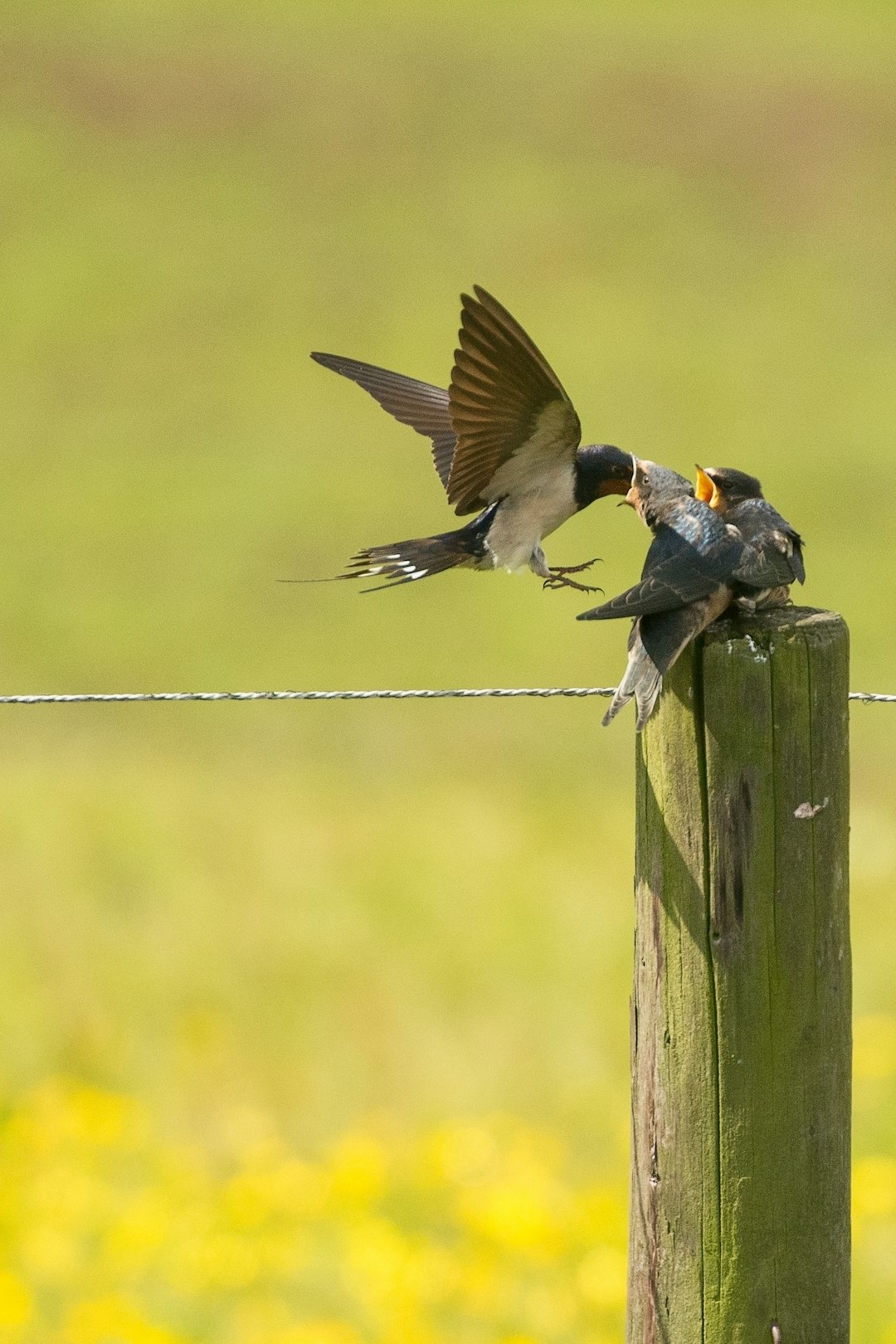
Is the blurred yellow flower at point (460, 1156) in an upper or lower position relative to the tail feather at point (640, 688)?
lower

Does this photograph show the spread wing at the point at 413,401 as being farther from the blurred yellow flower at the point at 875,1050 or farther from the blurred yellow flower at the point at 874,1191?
the blurred yellow flower at the point at 875,1050

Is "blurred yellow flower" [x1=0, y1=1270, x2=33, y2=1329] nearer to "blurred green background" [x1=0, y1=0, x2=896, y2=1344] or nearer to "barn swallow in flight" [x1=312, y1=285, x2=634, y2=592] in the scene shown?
"blurred green background" [x1=0, y1=0, x2=896, y2=1344]

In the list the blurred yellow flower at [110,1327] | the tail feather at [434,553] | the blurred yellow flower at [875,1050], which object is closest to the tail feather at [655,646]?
the tail feather at [434,553]

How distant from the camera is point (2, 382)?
77.3ft

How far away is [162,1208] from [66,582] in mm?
12891

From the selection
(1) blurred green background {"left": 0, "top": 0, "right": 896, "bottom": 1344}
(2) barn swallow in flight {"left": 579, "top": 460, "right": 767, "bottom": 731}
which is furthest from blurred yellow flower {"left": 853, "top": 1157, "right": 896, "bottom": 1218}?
(2) barn swallow in flight {"left": 579, "top": 460, "right": 767, "bottom": 731}

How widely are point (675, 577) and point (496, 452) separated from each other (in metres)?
1.07

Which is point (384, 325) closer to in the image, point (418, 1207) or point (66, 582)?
point (66, 582)

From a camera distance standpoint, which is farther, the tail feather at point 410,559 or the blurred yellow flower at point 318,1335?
the blurred yellow flower at point 318,1335

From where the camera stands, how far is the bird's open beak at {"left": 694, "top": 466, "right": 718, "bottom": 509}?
3.67 meters

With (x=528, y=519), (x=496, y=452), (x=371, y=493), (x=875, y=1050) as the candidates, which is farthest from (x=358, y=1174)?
(x=371, y=493)

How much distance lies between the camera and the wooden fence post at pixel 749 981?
9.16 feet

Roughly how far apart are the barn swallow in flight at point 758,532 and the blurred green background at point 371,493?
8.10 ft

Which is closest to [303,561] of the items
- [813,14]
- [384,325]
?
[384,325]
